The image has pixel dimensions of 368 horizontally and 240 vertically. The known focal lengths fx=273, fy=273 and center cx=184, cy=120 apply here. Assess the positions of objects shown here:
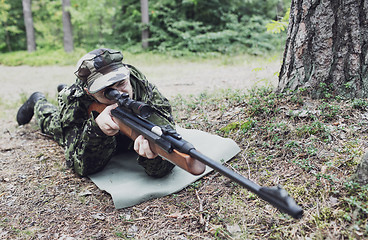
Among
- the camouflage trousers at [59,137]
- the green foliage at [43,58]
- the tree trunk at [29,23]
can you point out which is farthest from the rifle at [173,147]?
the tree trunk at [29,23]

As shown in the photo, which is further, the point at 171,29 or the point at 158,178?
the point at 171,29

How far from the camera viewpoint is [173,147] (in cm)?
197

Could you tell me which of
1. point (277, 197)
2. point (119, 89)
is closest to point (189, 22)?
point (119, 89)

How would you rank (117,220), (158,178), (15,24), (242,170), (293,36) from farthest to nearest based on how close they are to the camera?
(15,24) → (293,36) → (158,178) → (242,170) → (117,220)

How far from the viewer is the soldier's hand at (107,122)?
2.56m

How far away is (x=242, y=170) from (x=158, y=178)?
0.90m

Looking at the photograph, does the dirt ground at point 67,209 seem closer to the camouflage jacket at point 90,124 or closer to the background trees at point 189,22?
the camouflage jacket at point 90,124

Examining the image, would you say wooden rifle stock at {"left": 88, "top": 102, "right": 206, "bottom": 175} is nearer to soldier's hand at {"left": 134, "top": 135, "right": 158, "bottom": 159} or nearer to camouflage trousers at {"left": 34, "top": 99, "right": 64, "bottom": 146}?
soldier's hand at {"left": 134, "top": 135, "right": 158, "bottom": 159}

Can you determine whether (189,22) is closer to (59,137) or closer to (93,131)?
(59,137)

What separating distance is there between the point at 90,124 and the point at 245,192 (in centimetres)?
171

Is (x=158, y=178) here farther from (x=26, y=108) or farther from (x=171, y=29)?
(x=171, y=29)

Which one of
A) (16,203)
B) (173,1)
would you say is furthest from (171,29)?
(16,203)

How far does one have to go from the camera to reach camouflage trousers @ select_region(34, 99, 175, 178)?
287 centimetres

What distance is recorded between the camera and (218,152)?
2.98m
